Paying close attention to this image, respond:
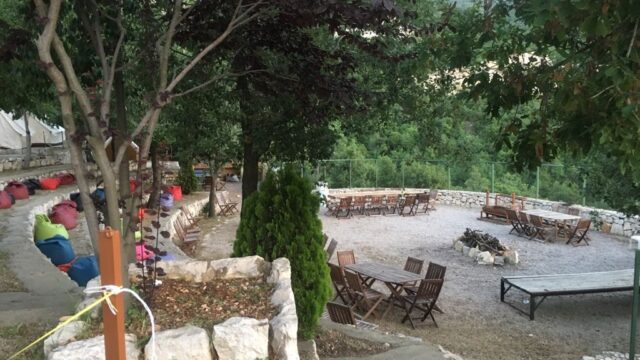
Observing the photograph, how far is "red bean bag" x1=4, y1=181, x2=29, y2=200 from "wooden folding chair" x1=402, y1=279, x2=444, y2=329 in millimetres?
8981

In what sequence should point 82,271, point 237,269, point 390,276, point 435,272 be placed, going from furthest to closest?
point 435,272, point 390,276, point 82,271, point 237,269

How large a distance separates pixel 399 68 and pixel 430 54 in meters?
0.65

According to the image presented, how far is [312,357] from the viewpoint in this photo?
404 centimetres

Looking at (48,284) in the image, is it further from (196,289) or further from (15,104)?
(196,289)

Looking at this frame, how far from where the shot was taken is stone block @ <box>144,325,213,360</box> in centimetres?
285

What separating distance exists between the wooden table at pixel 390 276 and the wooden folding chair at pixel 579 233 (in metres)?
7.58

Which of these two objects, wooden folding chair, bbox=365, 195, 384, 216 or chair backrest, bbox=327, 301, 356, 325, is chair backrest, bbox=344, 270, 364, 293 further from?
wooden folding chair, bbox=365, 195, 384, 216

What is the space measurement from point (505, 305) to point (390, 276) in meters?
2.29

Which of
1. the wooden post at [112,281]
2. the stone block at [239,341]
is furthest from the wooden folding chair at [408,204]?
the wooden post at [112,281]

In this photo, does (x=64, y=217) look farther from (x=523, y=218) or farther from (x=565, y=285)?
(x=523, y=218)

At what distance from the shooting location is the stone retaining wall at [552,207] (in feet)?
51.8

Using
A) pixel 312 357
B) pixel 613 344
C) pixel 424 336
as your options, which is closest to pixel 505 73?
pixel 312 357

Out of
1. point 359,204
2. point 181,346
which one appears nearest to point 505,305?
point 181,346

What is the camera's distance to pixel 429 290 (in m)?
8.52
